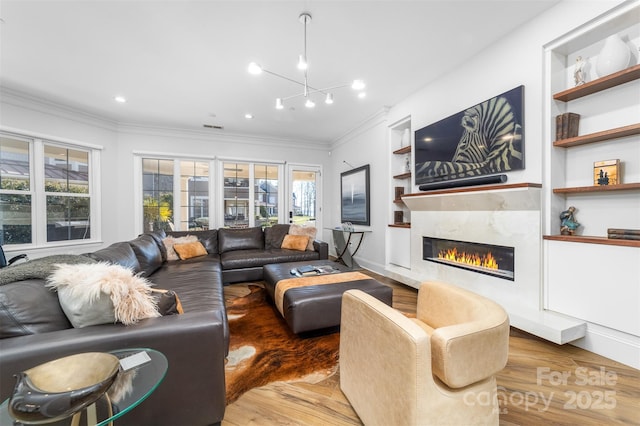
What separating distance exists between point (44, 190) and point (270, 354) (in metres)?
4.34

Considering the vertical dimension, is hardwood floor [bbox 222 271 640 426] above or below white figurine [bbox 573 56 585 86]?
below

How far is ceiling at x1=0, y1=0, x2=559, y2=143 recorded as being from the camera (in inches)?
85.3

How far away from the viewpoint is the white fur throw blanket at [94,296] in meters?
1.16

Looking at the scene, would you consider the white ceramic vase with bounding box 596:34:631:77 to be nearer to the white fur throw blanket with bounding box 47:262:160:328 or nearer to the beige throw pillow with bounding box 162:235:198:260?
the white fur throw blanket with bounding box 47:262:160:328

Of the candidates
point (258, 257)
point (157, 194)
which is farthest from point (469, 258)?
point (157, 194)

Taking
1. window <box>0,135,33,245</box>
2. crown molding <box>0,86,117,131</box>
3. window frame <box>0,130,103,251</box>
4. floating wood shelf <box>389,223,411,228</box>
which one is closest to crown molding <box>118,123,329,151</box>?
crown molding <box>0,86,117,131</box>

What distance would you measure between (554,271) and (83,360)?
3081 mm

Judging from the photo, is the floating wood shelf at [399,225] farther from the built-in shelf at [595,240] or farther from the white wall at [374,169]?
the built-in shelf at [595,240]

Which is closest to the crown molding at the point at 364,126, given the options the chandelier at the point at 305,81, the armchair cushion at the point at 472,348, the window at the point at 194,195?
the chandelier at the point at 305,81

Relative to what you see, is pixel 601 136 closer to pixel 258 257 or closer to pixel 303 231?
pixel 303 231

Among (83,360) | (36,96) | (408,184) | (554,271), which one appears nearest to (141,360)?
(83,360)

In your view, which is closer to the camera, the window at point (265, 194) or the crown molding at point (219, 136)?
the crown molding at point (219, 136)

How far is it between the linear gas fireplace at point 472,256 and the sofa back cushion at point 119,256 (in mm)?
3321

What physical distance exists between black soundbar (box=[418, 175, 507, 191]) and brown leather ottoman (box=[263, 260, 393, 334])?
1.43 m
